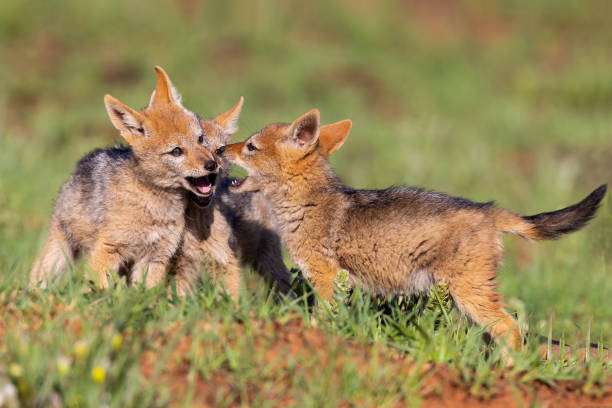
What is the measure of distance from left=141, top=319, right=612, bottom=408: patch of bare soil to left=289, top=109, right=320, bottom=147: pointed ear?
1757 millimetres

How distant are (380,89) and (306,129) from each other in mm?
10053

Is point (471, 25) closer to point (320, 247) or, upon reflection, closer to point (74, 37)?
point (74, 37)

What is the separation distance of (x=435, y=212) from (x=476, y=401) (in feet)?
4.72

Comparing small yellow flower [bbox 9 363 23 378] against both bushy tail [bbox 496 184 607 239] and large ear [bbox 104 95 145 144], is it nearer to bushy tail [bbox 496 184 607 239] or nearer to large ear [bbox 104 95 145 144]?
large ear [bbox 104 95 145 144]

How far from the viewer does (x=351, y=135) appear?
12727 mm

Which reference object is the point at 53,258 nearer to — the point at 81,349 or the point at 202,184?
the point at 202,184

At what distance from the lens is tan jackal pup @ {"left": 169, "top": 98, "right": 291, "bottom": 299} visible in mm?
5512

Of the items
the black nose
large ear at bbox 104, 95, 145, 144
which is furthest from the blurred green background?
the black nose

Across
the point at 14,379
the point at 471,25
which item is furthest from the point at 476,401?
the point at 471,25

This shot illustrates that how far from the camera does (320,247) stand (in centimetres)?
517

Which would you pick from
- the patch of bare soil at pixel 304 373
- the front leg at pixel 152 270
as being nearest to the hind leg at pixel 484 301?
the patch of bare soil at pixel 304 373

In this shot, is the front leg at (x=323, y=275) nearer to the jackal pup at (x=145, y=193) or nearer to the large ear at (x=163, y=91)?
the jackal pup at (x=145, y=193)

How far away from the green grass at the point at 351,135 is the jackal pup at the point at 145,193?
1.52 ft

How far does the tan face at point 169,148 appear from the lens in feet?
16.7
